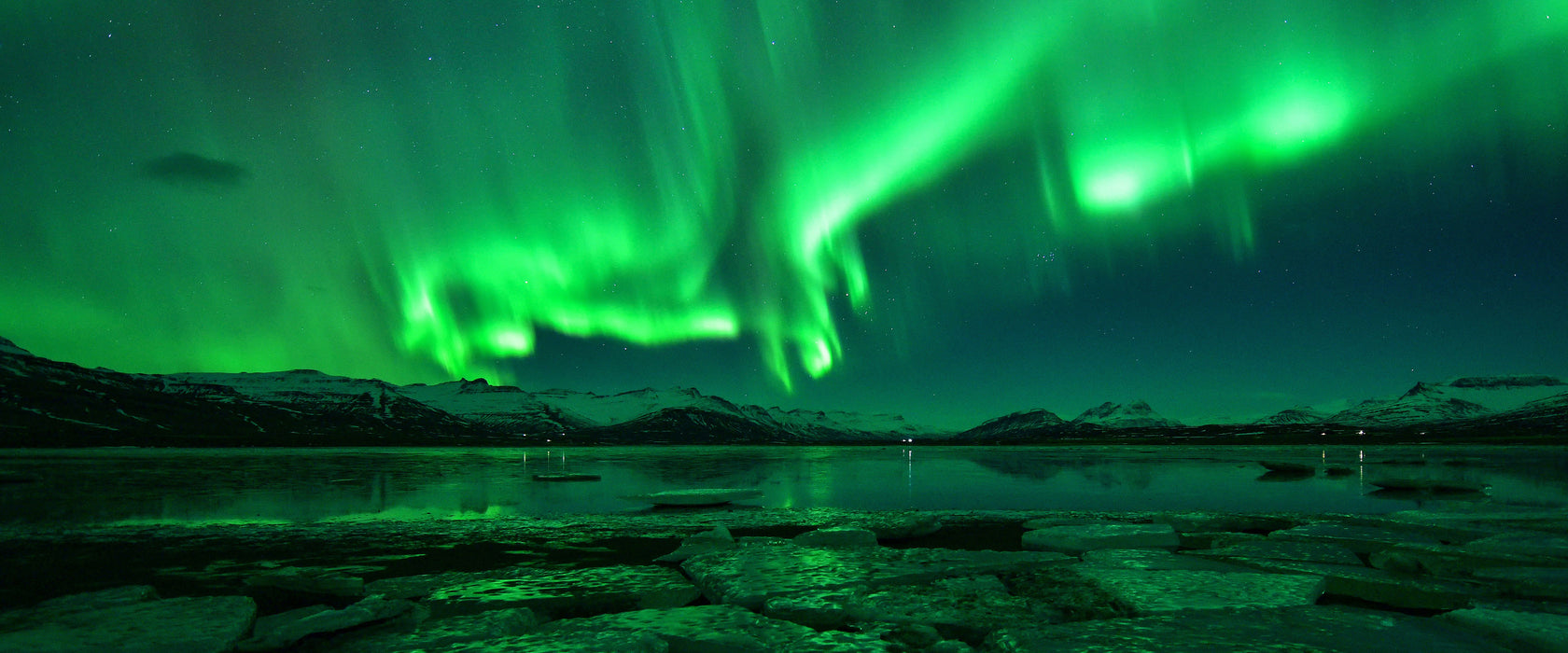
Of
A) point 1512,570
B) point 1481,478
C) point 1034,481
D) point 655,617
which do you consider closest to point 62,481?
point 655,617

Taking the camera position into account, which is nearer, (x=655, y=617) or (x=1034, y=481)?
(x=655, y=617)

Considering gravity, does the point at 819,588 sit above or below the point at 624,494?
above

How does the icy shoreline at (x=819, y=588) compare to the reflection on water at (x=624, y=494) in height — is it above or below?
above

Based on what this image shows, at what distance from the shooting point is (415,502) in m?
30.1

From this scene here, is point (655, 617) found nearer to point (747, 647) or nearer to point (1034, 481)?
point (747, 647)

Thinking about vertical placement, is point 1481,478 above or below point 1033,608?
below

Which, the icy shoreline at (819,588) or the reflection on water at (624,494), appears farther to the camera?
the reflection on water at (624,494)

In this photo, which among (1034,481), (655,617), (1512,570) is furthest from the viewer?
(1034,481)

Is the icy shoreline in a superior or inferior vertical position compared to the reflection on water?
superior

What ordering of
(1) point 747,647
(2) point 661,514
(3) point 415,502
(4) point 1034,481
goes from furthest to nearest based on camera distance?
(4) point 1034,481
(3) point 415,502
(2) point 661,514
(1) point 747,647

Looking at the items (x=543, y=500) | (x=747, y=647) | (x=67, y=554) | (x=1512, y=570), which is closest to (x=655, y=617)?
(x=747, y=647)

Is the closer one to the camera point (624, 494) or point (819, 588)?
point (819, 588)

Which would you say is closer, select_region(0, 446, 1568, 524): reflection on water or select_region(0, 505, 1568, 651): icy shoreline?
select_region(0, 505, 1568, 651): icy shoreline

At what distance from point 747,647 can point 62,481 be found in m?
57.3
